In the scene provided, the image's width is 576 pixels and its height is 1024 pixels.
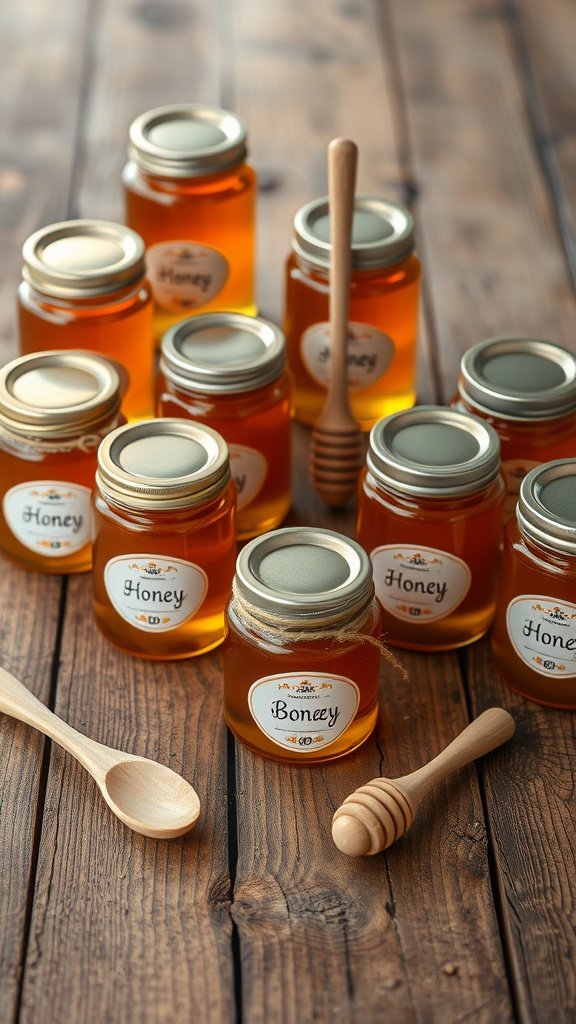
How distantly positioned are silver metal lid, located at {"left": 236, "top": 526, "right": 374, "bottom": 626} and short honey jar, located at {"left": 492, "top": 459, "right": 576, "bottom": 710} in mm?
130

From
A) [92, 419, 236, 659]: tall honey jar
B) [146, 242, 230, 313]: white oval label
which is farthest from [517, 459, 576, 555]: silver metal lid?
[146, 242, 230, 313]: white oval label

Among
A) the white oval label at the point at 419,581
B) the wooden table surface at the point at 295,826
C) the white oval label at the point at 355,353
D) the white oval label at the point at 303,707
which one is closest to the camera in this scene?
the wooden table surface at the point at 295,826

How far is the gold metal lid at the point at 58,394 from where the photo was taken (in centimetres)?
114

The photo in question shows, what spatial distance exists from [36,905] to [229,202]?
2.53 ft

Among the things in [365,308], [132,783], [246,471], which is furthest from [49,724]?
[365,308]

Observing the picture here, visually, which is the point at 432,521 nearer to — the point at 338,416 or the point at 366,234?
the point at 338,416

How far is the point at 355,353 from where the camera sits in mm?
1331

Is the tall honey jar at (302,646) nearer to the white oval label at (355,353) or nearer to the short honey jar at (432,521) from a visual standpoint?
the short honey jar at (432,521)

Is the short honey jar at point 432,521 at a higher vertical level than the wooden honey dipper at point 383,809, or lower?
higher

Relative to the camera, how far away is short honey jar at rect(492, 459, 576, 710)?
1022 mm

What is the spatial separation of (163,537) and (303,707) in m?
0.18

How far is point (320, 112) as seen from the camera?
6.24 feet

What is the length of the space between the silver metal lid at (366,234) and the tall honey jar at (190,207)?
3.8 inches

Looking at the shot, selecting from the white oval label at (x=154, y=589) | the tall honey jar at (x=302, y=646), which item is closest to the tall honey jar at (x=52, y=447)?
the white oval label at (x=154, y=589)
